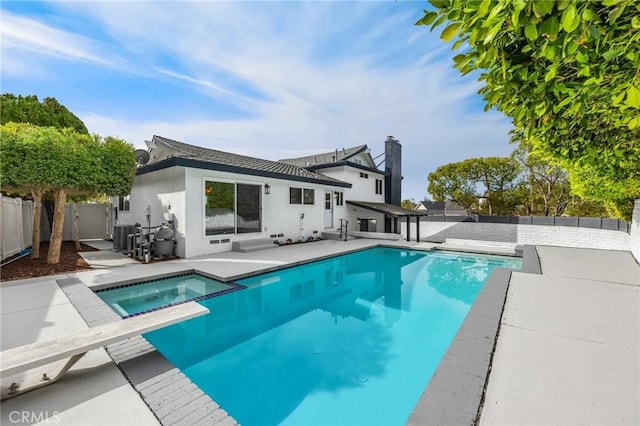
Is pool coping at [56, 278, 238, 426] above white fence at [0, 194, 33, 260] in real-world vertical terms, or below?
below

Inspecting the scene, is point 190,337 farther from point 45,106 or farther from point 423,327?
point 45,106

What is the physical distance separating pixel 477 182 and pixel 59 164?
2627cm

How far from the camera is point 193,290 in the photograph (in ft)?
21.0

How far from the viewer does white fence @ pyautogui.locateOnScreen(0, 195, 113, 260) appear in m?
8.05

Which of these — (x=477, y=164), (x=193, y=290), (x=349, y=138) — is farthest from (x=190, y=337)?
(x=477, y=164)

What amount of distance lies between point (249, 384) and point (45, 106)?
67.7ft

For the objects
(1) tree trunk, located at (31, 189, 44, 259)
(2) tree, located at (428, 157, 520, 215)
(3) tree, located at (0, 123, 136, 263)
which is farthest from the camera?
(2) tree, located at (428, 157, 520, 215)

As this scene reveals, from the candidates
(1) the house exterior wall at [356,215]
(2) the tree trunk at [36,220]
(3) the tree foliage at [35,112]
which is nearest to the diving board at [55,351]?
(2) the tree trunk at [36,220]

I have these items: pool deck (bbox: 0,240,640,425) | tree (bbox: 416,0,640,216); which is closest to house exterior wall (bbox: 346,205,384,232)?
pool deck (bbox: 0,240,640,425)

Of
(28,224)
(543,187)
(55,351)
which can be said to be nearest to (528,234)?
(543,187)

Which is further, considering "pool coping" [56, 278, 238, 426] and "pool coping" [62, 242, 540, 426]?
"pool coping" [56, 278, 238, 426]

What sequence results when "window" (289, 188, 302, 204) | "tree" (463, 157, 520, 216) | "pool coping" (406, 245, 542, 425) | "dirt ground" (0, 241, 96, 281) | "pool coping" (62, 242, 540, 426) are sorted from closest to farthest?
"pool coping" (406, 245, 542, 425), "pool coping" (62, 242, 540, 426), "dirt ground" (0, 241, 96, 281), "window" (289, 188, 302, 204), "tree" (463, 157, 520, 216)

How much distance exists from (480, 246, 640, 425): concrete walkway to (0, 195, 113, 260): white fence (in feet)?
39.1

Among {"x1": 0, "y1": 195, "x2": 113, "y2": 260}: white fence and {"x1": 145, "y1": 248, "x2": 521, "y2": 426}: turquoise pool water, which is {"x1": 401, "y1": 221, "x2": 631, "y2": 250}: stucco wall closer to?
{"x1": 145, "y1": 248, "x2": 521, "y2": 426}: turquoise pool water
